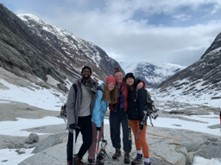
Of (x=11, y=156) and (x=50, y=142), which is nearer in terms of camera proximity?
(x=11, y=156)

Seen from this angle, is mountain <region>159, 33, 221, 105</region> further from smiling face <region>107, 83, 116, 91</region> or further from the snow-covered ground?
smiling face <region>107, 83, 116, 91</region>

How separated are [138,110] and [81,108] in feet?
5.81

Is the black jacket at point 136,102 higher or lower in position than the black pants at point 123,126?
higher

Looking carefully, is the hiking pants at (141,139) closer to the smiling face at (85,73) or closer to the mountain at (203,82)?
the smiling face at (85,73)

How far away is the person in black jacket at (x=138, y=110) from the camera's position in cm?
928

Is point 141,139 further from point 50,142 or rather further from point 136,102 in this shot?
point 50,142

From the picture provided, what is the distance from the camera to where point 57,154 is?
10547 millimetres

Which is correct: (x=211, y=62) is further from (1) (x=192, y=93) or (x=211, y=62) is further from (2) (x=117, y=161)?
(2) (x=117, y=161)

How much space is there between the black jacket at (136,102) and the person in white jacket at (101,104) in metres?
0.47

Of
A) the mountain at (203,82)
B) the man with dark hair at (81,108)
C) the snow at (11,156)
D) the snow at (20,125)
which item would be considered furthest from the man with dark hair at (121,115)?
the mountain at (203,82)

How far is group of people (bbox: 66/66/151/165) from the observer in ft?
28.1

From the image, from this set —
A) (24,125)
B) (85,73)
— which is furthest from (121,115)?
(24,125)

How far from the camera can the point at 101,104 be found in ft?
29.6

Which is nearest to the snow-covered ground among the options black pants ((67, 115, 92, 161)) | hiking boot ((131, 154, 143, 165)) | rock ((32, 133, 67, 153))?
rock ((32, 133, 67, 153))
